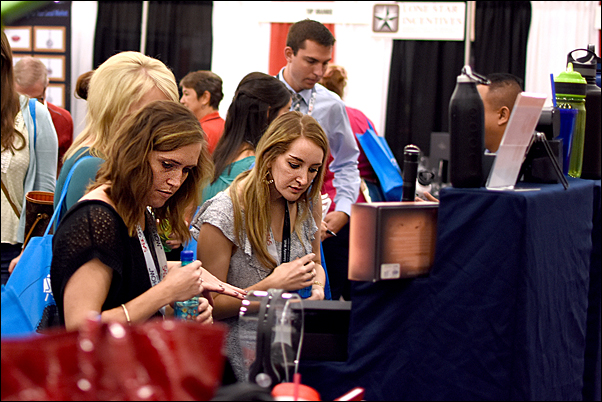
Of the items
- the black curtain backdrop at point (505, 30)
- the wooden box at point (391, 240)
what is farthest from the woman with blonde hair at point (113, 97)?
the black curtain backdrop at point (505, 30)

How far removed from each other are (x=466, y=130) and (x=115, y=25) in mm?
6651

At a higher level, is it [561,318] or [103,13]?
[103,13]

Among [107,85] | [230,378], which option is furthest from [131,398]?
[107,85]

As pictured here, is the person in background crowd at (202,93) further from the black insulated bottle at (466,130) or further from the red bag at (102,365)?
the red bag at (102,365)

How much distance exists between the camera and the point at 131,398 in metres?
0.71

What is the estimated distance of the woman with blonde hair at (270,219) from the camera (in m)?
1.87

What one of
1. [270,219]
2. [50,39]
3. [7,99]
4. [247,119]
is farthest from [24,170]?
[50,39]

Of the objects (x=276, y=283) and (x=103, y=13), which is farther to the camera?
(x=103, y=13)

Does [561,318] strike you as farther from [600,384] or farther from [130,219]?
[130,219]

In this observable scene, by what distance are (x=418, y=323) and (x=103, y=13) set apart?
22.5 feet

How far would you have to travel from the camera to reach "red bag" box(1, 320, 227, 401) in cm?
71

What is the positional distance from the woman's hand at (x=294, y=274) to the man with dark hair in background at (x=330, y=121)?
101 cm

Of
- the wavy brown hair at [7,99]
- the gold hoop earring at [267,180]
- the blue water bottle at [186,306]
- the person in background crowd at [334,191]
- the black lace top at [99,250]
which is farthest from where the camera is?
the person in background crowd at [334,191]

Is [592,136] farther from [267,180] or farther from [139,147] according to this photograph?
[139,147]
